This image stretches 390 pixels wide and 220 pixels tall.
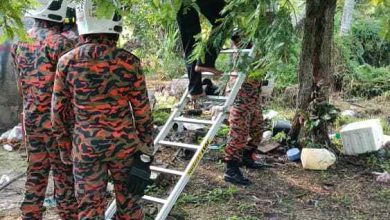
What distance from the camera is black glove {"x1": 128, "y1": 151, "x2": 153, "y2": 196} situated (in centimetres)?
322

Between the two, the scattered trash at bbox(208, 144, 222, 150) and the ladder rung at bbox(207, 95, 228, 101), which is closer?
the ladder rung at bbox(207, 95, 228, 101)

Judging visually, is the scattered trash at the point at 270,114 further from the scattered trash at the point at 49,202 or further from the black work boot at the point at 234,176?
the scattered trash at the point at 49,202

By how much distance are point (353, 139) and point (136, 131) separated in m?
3.51

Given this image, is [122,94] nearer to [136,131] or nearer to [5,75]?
[136,131]

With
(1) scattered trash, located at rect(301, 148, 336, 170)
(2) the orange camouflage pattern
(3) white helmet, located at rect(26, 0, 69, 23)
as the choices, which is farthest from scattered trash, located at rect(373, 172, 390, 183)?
(3) white helmet, located at rect(26, 0, 69, 23)

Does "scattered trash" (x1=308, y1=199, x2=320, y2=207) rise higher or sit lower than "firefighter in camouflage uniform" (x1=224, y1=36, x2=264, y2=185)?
lower

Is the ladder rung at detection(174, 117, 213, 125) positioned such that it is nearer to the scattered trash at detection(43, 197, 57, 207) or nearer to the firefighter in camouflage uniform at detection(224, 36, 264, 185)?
the firefighter in camouflage uniform at detection(224, 36, 264, 185)

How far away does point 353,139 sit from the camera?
238 inches

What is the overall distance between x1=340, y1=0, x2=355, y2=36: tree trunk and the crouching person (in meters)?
9.54

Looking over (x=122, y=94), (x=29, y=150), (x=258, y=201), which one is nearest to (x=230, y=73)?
(x=258, y=201)

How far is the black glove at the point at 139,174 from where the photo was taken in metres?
3.22

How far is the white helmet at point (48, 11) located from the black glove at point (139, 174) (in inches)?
53.1

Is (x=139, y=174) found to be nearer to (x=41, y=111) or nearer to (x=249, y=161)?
(x=41, y=111)

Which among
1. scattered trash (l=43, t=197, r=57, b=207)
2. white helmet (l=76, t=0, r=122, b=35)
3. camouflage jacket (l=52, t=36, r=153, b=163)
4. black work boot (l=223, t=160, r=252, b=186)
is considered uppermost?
white helmet (l=76, t=0, r=122, b=35)
